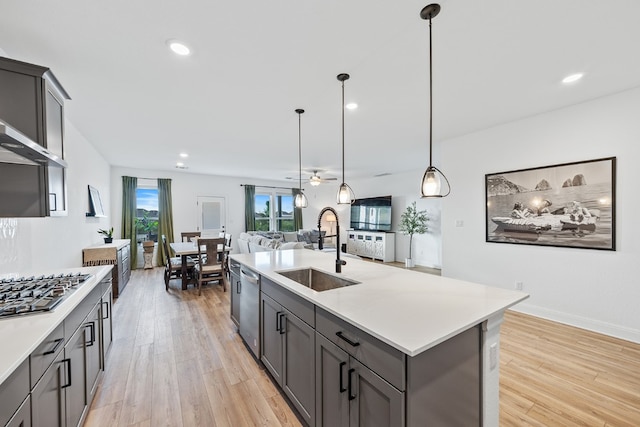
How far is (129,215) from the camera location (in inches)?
272

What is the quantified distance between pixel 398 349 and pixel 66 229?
443 centimetres

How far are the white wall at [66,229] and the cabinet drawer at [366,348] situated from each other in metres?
2.49

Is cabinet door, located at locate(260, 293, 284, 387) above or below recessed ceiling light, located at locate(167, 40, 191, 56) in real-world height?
below

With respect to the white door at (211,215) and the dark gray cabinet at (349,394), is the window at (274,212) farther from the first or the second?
the dark gray cabinet at (349,394)

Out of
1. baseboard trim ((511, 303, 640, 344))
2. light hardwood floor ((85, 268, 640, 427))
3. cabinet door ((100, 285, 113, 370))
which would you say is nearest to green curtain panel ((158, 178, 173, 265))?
light hardwood floor ((85, 268, 640, 427))

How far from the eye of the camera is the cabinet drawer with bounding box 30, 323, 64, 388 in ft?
3.55

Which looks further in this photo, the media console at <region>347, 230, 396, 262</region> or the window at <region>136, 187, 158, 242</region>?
the media console at <region>347, 230, 396, 262</region>

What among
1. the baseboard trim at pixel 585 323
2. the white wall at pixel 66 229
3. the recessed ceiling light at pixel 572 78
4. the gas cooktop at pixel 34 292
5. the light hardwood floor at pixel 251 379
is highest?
the recessed ceiling light at pixel 572 78

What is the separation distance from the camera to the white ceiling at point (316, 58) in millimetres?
1658

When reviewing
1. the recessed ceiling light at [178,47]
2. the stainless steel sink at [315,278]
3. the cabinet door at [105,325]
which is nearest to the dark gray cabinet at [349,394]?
the stainless steel sink at [315,278]

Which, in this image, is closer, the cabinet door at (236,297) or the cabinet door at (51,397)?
the cabinet door at (51,397)

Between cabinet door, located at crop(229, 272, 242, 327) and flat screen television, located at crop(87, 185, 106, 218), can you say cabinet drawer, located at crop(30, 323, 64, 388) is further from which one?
flat screen television, located at crop(87, 185, 106, 218)

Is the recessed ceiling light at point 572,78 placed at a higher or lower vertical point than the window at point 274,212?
higher

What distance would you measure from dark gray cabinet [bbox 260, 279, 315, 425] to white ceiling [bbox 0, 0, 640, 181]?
1.89 m
